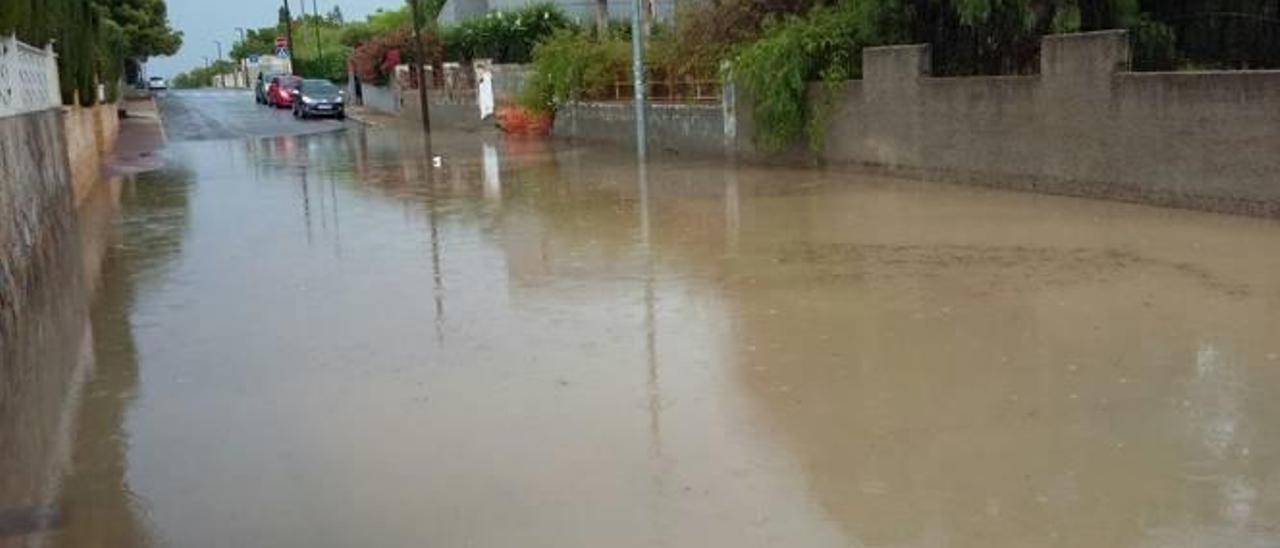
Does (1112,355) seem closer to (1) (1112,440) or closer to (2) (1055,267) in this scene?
(1) (1112,440)

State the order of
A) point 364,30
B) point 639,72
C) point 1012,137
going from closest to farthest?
point 1012,137 → point 639,72 → point 364,30

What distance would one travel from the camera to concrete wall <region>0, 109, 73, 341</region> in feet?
30.3

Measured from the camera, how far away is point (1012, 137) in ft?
51.7

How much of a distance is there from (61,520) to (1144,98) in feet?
39.2

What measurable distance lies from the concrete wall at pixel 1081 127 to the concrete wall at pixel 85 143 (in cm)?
1179

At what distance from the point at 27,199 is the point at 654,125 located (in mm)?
15507

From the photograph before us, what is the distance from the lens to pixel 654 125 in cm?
2605

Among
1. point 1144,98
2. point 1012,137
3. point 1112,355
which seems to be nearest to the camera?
point 1112,355

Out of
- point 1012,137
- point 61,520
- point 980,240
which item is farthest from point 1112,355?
point 1012,137

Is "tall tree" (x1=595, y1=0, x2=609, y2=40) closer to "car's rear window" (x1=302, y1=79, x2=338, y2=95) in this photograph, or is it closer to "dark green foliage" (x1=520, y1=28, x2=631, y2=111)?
"dark green foliage" (x1=520, y1=28, x2=631, y2=111)

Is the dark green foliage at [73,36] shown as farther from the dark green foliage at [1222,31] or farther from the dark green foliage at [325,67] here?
the dark green foliage at [325,67]

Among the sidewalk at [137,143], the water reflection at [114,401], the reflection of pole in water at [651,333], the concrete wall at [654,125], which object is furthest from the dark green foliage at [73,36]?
the concrete wall at [654,125]

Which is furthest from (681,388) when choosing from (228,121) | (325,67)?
(325,67)

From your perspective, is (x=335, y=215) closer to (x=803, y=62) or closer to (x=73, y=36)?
(x=803, y=62)
